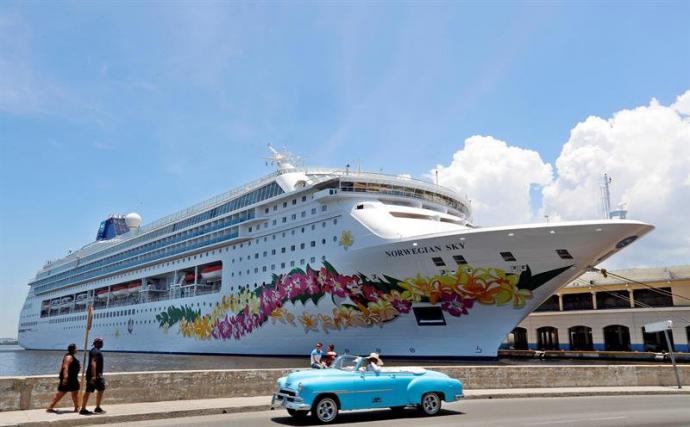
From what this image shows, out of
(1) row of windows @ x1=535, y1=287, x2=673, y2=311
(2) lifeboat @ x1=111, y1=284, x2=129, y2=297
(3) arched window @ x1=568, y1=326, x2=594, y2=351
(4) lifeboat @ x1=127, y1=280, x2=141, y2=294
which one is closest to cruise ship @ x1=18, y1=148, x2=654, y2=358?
(4) lifeboat @ x1=127, y1=280, x2=141, y2=294

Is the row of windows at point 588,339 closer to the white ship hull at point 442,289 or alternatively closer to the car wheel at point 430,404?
the white ship hull at point 442,289

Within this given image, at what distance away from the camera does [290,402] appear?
979 centimetres

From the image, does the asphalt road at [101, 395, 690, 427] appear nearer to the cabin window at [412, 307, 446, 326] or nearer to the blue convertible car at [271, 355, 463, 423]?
the blue convertible car at [271, 355, 463, 423]

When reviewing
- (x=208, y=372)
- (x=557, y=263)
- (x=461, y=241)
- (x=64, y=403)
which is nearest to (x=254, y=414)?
(x=208, y=372)

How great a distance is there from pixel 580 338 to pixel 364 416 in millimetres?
44854

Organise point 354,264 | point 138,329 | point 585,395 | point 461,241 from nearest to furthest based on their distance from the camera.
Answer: point 585,395, point 461,241, point 354,264, point 138,329

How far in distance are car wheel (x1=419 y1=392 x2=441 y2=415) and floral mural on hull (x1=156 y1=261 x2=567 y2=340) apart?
14.5m

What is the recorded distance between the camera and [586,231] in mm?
22672

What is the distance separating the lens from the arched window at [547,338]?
51406 millimetres

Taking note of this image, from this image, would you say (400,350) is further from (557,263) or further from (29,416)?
(29,416)

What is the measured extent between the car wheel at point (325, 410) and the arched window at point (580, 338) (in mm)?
44747

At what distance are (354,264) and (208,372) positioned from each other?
16866 mm

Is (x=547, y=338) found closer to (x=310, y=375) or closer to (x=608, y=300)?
(x=608, y=300)

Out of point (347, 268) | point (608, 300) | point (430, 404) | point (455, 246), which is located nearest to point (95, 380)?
point (430, 404)
